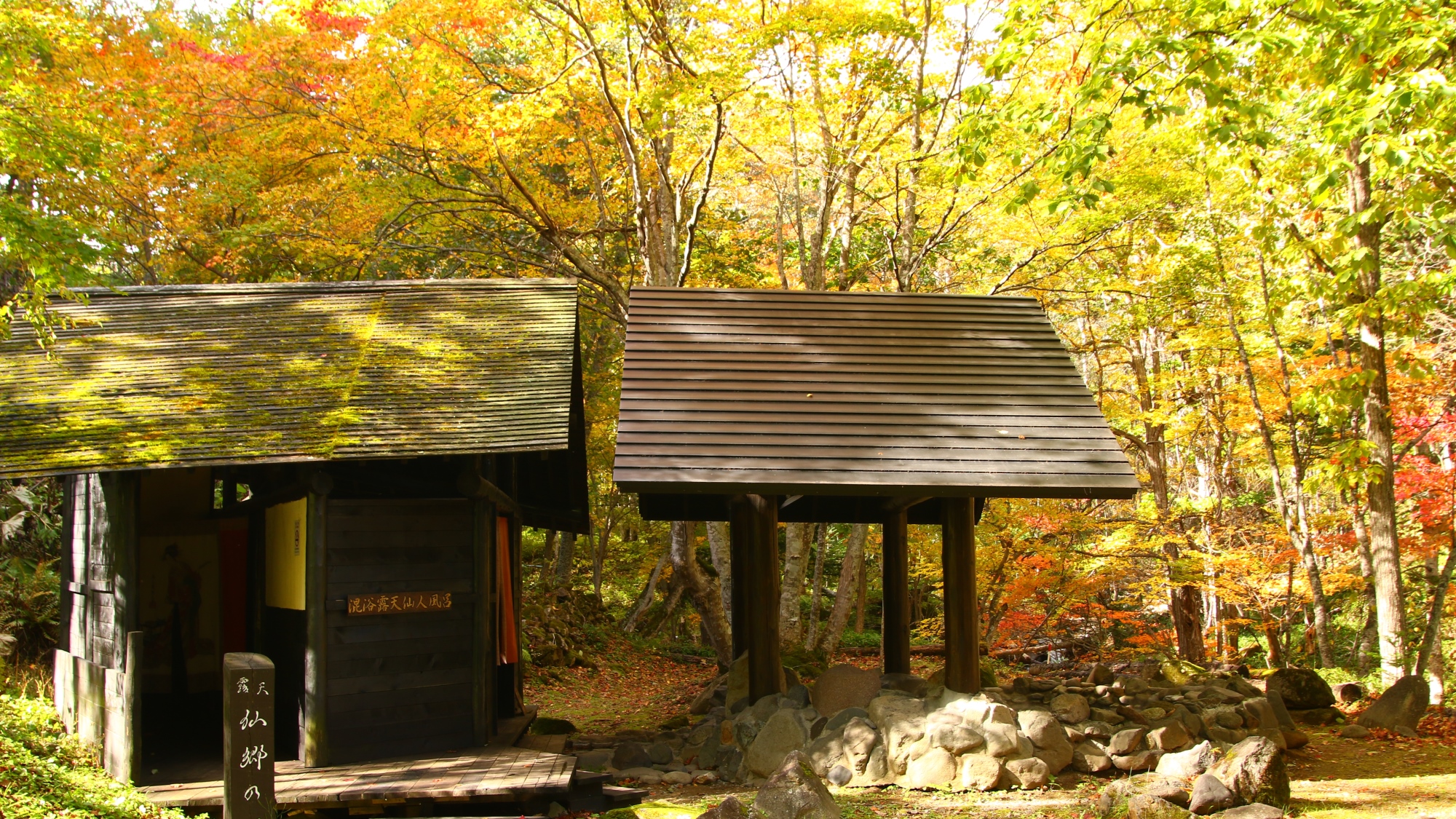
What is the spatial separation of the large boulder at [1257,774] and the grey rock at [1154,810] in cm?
72

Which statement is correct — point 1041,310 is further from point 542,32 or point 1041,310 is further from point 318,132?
point 318,132

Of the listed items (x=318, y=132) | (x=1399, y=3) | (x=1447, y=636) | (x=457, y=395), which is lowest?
(x=1447, y=636)

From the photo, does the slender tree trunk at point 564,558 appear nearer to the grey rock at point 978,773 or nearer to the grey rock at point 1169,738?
the grey rock at point 978,773

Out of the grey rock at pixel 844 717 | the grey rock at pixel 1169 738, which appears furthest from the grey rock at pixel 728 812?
the grey rock at pixel 1169 738

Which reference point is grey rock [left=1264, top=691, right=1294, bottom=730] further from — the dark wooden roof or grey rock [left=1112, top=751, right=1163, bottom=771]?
the dark wooden roof

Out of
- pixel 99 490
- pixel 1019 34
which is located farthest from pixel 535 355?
pixel 1019 34

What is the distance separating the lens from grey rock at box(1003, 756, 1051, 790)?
26.5 feet

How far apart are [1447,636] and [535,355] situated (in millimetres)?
17450

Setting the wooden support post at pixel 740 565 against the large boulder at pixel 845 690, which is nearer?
the large boulder at pixel 845 690

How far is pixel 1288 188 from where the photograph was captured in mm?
12812

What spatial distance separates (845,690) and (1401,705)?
6461 millimetres

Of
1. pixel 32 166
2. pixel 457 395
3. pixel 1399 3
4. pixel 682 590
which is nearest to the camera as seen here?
pixel 1399 3

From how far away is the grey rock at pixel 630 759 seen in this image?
980 cm

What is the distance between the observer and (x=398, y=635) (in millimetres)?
8430
